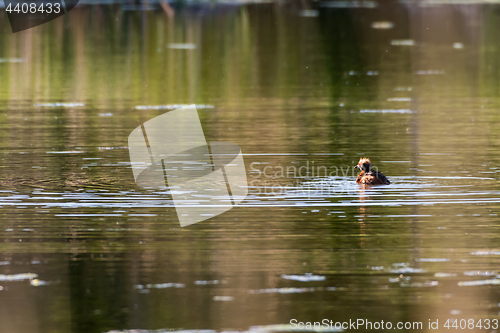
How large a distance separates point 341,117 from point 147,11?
164ft

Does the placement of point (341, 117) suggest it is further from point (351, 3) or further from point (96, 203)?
point (351, 3)

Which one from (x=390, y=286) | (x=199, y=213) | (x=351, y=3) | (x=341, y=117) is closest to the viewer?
(x=390, y=286)

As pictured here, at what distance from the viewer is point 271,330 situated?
7148 mm

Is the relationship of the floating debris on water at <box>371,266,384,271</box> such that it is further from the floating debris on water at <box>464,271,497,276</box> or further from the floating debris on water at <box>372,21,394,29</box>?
the floating debris on water at <box>372,21,394,29</box>

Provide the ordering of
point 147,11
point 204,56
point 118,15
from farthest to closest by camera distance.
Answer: point 147,11 < point 118,15 < point 204,56

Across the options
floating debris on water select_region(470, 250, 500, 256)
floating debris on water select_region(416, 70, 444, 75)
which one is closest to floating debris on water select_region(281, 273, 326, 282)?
floating debris on water select_region(470, 250, 500, 256)

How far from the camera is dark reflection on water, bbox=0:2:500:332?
7789mm

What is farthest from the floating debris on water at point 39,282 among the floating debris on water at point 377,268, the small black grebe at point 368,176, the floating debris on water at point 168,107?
the floating debris on water at point 168,107

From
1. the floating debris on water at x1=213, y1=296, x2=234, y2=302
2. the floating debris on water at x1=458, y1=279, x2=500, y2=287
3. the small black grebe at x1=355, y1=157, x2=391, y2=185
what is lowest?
the floating debris on water at x1=458, y1=279, x2=500, y2=287

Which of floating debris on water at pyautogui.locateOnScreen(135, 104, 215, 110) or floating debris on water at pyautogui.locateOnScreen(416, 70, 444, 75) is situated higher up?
floating debris on water at pyautogui.locateOnScreen(416, 70, 444, 75)

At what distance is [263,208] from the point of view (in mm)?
11273

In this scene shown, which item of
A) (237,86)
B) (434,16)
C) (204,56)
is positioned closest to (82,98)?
(237,86)

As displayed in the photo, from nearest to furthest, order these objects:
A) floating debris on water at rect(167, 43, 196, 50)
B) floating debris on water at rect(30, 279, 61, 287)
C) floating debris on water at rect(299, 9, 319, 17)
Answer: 1. floating debris on water at rect(30, 279, 61, 287)
2. floating debris on water at rect(167, 43, 196, 50)
3. floating debris on water at rect(299, 9, 319, 17)

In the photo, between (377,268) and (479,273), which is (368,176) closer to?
(377,268)
